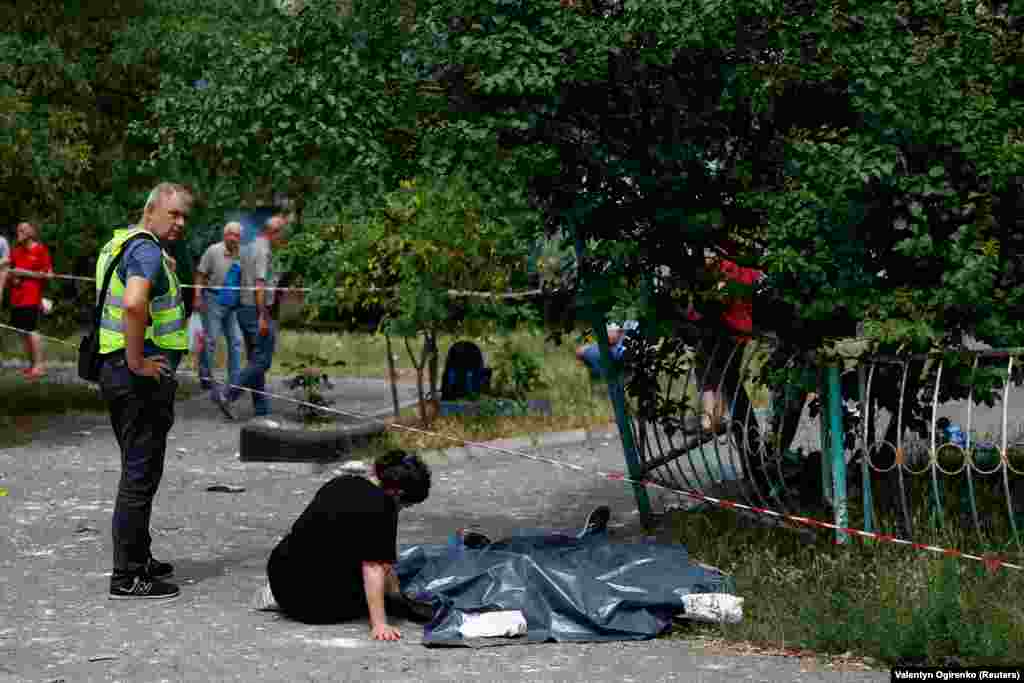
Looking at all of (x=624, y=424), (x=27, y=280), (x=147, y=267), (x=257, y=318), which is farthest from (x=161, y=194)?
(x=27, y=280)

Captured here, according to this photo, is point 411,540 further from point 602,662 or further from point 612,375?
point 602,662

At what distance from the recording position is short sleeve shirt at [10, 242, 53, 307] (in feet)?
56.9

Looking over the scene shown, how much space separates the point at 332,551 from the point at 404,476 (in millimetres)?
432

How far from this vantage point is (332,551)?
7078 millimetres

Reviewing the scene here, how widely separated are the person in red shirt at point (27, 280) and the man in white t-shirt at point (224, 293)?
8.07 ft

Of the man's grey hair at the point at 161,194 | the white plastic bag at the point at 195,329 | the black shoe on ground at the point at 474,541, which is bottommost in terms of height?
the black shoe on ground at the point at 474,541

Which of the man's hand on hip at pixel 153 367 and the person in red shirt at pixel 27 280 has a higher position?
the person in red shirt at pixel 27 280

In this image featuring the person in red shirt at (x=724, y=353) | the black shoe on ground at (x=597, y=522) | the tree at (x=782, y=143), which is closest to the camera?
the tree at (x=782, y=143)

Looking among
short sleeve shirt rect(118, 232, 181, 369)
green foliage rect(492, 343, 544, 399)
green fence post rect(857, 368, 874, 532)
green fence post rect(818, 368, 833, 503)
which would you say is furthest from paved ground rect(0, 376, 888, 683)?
green fence post rect(818, 368, 833, 503)

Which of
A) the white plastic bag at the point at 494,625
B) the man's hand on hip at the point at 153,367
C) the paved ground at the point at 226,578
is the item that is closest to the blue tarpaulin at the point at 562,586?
the white plastic bag at the point at 494,625

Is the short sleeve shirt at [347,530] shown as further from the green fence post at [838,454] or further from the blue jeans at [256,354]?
the blue jeans at [256,354]

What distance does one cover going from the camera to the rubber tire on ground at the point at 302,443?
12.2 m

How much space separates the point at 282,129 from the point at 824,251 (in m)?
2.97

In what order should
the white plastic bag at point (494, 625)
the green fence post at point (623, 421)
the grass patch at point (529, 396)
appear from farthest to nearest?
the grass patch at point (529, 396) < the green fence post at point (623, 421) < the white plastic bag at point (494, 625)
